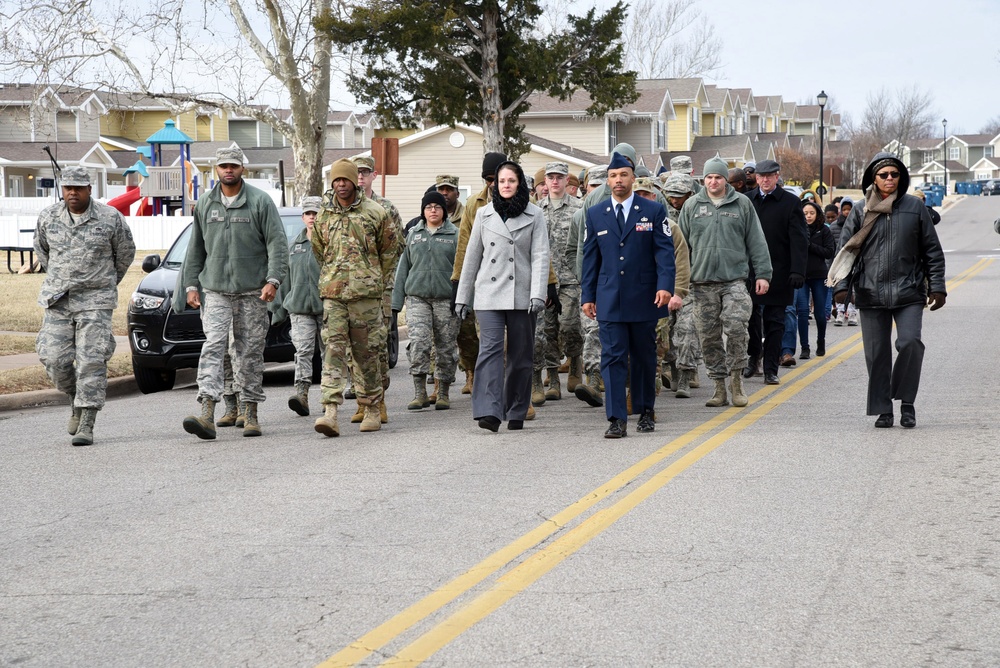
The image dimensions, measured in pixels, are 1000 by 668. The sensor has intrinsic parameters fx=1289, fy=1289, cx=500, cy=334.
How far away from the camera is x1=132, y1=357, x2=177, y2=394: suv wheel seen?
13.9 m

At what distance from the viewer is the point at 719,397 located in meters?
11.4

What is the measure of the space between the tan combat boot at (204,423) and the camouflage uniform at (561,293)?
3.13 meters

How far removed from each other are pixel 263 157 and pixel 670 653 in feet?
237

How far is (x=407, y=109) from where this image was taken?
1278 inches

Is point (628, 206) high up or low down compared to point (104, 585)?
up

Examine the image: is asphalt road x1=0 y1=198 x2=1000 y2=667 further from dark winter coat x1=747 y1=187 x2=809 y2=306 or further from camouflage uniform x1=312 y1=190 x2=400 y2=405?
dark winter coat x1=747 y1=187 x2=809 y2=306

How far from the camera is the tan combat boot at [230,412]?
35.6 feet

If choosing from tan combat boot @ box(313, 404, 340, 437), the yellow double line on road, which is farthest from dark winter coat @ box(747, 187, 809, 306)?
tan combat boot @ box(313, 404, 340, 437)

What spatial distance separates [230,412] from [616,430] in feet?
11.3

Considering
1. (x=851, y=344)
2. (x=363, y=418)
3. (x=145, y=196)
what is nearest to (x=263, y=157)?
(x=145, y=196)

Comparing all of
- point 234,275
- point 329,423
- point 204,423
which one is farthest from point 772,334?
point 204,423

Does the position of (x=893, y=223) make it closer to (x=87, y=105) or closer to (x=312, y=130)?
(x=312, y=130)

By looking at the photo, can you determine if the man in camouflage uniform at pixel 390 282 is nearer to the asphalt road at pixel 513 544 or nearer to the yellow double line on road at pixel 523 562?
the asphalt road at pixel 513 544

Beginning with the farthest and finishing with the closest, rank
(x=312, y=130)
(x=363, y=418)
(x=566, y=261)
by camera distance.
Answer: (x=312, y=130) → (x=566, y=261) → (x=363, y=418)
